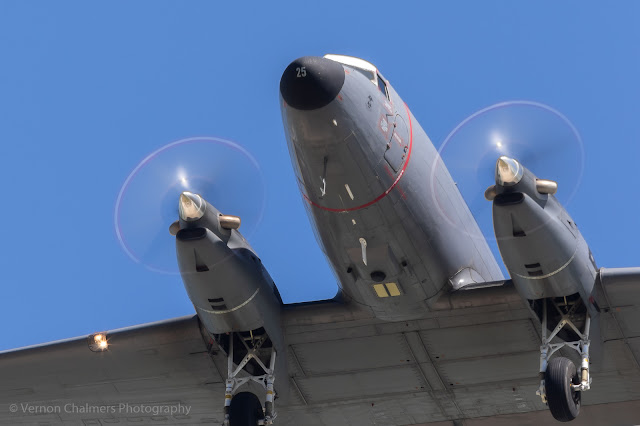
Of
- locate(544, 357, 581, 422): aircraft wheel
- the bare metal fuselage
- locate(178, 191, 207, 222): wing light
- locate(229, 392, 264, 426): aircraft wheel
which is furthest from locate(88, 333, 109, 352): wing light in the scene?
locate(544, 357, 581, 422): aircraft wheel

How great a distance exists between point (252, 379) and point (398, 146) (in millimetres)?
4524

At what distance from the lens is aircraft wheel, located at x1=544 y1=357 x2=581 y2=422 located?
1470 cm

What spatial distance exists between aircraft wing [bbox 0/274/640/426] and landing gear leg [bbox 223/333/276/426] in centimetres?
71

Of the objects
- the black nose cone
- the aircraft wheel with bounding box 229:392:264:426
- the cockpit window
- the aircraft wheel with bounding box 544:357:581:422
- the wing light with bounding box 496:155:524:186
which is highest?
the cockpit window

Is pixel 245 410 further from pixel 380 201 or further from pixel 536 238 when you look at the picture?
pixel 536 238

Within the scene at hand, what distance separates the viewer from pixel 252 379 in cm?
1667

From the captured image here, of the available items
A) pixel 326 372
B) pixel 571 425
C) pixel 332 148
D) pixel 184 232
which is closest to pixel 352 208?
pixel 332 148

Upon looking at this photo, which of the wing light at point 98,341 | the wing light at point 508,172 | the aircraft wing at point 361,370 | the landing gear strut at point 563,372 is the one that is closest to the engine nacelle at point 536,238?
the wing light at point 508,172

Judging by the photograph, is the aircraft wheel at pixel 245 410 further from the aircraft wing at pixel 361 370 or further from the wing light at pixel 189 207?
the wing light at pixel 189 207

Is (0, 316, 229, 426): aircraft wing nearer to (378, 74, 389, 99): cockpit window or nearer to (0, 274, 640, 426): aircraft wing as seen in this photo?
(0, 274, 640, 426): aircraft wing

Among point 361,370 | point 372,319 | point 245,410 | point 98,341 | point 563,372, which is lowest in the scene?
point 563,372

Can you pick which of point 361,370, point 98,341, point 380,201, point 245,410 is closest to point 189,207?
point 380,201

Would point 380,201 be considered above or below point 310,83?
below

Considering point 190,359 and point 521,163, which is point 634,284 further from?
point 190,359
